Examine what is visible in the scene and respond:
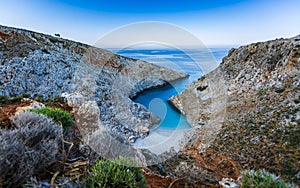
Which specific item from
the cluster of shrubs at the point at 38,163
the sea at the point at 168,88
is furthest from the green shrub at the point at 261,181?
the sea at the point at 168,88

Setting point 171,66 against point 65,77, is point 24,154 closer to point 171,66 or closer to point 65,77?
point 65,77

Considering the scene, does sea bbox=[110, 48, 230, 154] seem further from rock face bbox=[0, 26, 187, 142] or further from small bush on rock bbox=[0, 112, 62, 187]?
small bush on rock bbox=[0, 112, 62, 187]

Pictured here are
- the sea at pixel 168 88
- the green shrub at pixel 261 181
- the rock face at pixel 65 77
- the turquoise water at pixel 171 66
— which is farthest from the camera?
the rock face at pixel 65 77

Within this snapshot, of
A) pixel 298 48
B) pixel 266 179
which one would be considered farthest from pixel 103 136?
pixel 298 48

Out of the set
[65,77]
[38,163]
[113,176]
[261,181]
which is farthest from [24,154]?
[65,77]

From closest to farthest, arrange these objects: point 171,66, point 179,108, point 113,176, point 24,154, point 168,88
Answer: point 24,154 < point 113,176 < point 179,108 < point 171,66 < point 168,88

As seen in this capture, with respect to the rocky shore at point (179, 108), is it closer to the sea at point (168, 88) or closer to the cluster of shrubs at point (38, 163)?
the cluster of shrubs at point (38, 163)

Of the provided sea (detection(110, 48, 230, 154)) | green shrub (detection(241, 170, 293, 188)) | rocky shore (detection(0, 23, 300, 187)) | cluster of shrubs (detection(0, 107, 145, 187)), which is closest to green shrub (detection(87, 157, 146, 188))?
cluster of shrubs (detection(0, 107, 145, 187))
